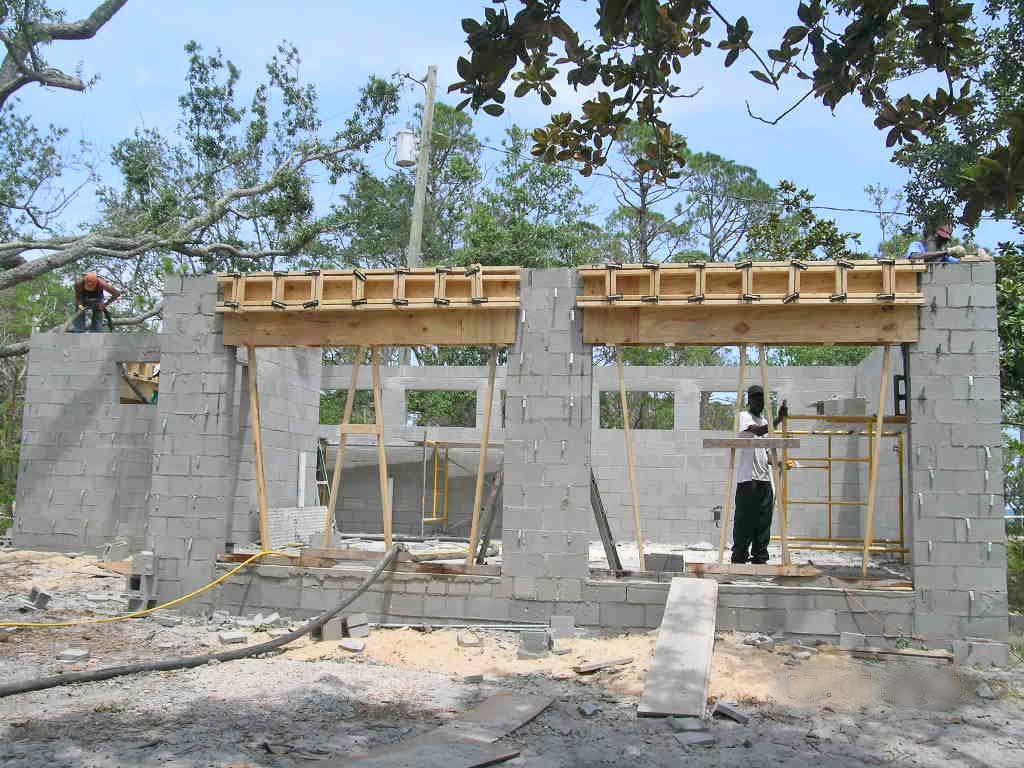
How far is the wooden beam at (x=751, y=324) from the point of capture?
8336mm

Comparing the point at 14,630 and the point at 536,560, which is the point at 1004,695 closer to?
the point at 536,560

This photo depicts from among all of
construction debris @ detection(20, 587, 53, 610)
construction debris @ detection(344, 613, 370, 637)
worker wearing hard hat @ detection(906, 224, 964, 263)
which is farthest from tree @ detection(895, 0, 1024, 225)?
construction debris @ detection(20, 587, 53, 610)

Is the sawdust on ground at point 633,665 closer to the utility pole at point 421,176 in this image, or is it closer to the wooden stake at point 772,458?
the wooden stake at point 772,458

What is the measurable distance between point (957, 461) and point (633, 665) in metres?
3.39

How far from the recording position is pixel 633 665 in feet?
24.4

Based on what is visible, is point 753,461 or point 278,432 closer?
point 753,461

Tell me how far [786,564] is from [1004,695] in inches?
82.4

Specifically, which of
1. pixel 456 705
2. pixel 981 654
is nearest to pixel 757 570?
pixel 981 654

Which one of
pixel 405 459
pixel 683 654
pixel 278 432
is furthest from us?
pixel 405 459

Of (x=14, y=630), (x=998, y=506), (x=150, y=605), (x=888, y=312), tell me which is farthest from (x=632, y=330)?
(x=14, y=630)

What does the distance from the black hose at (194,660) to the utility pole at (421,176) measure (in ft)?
28.6

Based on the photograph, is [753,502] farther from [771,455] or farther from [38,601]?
[38,601]

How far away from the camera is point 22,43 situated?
1371 centimetres

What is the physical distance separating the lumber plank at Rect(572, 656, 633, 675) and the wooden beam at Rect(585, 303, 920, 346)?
2.88 metres
